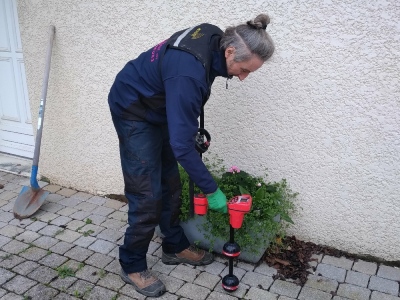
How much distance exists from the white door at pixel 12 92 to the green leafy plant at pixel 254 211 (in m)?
2.42

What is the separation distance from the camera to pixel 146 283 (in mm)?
2857

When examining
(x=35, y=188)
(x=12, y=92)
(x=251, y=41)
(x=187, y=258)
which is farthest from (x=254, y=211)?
(x=12, y=92)

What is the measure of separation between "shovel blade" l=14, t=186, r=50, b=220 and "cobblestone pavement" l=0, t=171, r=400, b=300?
0.26 ft

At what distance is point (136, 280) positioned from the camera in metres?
2.88

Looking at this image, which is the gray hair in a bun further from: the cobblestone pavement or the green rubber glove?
the cobblestone pavement

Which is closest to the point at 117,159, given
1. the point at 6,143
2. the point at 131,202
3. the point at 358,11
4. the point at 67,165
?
the point at 67,165

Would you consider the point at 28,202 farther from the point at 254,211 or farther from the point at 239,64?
the point at 239,64

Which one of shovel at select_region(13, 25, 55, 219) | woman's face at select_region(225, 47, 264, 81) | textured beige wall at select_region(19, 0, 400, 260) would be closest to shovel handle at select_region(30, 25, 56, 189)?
shovel at select_region(13, 25, 55, 219)

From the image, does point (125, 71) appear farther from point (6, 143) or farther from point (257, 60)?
point (6, 143)

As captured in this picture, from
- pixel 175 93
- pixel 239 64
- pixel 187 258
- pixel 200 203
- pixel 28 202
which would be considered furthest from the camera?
pixel 28 202

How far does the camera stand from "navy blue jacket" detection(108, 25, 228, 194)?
7.15ft

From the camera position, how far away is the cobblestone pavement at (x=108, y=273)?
2.85 m

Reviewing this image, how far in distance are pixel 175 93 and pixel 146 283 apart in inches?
56.0

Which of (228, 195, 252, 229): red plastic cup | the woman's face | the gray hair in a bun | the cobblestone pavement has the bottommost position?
the cobblestone pavement
